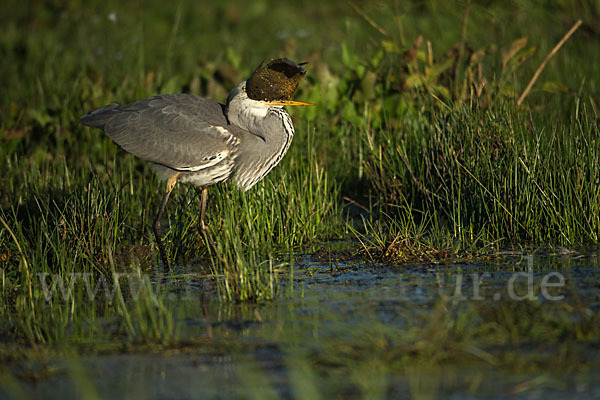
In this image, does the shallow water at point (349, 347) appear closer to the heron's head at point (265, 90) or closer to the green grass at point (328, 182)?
the green grass at point (328, 182)

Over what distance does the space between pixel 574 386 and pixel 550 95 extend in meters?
5.31

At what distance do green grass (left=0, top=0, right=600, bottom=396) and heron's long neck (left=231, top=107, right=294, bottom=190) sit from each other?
0.15 meters

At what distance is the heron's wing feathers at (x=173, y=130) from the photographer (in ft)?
18.9

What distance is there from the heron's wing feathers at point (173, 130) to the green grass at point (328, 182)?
0.32 metres

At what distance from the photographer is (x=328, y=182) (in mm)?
6898

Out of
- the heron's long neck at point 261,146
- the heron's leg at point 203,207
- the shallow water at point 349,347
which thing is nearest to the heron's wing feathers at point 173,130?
the heron's long neck at point 261,146

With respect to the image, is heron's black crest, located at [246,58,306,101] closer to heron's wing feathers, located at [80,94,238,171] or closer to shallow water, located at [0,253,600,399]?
heron's wing feathers, located at [80,94,238,171]

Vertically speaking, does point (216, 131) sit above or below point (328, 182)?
above

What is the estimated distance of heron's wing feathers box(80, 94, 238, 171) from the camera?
575cm

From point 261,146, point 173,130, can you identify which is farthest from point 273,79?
point 173,130

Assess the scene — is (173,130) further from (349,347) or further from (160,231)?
(349,347)

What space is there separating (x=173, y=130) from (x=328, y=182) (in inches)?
61.9

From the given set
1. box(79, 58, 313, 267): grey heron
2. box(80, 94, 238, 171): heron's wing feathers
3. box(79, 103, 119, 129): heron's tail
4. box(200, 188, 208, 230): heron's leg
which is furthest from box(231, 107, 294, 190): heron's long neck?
box(79, 103, 119, 129): heron's tail

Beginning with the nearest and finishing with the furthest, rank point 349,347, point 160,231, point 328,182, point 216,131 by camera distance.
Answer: point 349,347
point 216,131
point 160,231
point 328,182
